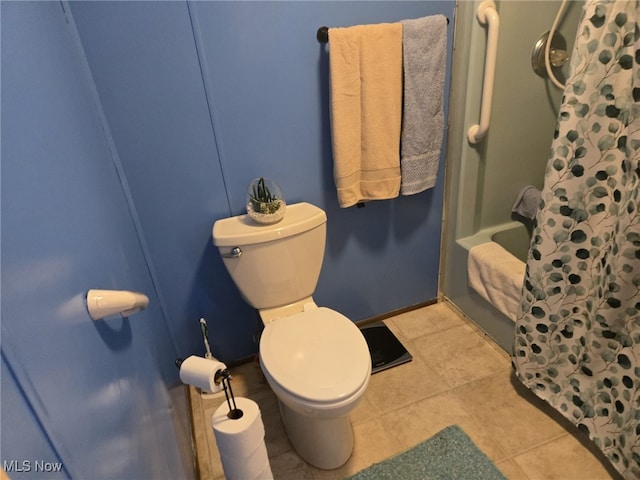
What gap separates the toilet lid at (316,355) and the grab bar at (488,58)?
38.5 inches

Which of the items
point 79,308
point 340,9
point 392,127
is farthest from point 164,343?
point 340,9

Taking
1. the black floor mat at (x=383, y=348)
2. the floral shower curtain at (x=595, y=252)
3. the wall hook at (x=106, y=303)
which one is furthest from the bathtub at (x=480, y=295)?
the wall hook at (x=106, y=303)

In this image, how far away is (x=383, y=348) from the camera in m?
1.95

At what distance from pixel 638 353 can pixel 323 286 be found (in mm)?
1165

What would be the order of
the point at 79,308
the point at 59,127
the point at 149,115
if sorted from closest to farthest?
the point at 79,308
the point at 59,127
the point at 149,115

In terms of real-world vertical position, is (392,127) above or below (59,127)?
below

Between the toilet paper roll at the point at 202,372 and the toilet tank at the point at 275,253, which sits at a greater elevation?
the toilet paper roll at the point at 202,372

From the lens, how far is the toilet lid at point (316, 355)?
1228mm

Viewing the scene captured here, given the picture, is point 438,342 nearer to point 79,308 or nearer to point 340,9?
point 340,9

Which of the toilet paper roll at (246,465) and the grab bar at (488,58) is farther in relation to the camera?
the grab bar at (488,58)

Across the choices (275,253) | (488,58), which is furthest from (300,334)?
(488,58)

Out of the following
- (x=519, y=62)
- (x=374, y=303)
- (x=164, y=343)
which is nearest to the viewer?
(x=164, y=343)

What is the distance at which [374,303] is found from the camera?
6.83ft

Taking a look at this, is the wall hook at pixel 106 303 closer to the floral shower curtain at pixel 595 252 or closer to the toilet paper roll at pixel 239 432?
the toilet paper roll at pixel 239 432
